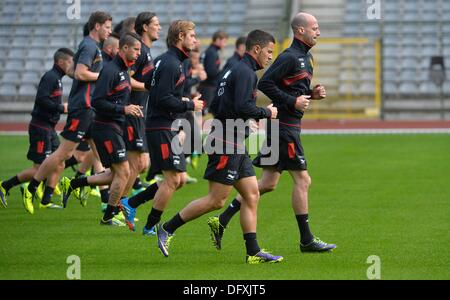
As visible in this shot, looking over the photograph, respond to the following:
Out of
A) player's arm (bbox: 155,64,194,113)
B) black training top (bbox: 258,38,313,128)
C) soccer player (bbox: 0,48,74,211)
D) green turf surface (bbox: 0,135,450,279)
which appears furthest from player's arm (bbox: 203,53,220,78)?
black training top (bbox: 258,38,313,128)

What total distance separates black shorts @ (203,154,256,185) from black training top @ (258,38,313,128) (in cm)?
84

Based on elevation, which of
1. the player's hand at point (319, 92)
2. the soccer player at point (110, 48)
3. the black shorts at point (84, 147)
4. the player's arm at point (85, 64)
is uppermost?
the soccer player at point (110, 48)

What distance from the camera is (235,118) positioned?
31.8 ft

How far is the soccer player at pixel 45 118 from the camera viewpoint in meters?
14.2

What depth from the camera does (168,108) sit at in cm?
1079

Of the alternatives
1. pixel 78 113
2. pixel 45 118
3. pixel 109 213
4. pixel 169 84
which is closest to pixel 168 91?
pixel 169 84

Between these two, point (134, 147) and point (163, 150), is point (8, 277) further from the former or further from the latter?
point (134, 147)

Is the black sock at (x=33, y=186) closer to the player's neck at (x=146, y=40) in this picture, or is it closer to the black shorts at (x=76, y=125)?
the black shorts at (x=76, y=125)

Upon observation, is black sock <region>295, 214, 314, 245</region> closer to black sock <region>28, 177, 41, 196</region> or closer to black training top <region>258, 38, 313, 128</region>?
black training top <region>258, 38, 313, 128</region>

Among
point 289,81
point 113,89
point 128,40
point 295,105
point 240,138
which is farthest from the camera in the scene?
point 113,89

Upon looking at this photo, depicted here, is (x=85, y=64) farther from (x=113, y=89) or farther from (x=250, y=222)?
(x=250, y=222)

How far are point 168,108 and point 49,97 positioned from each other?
3869mm

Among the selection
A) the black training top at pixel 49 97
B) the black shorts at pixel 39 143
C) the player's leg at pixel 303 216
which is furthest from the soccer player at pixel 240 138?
the black shorts at pixel 39 143

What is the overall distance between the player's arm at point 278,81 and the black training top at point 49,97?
4.47 m
